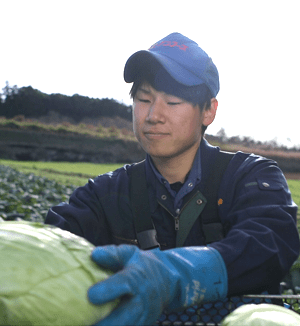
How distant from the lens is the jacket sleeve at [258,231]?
3.91ft

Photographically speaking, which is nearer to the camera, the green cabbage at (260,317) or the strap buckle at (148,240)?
the green cabbage at (260,317)

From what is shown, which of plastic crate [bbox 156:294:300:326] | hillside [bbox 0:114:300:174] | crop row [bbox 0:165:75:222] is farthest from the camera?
hillside [bbox 0:114:300:174]

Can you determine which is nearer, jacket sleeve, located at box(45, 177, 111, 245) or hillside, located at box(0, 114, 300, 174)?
jacket sleeve, located at box(45, 177, 111, 245)

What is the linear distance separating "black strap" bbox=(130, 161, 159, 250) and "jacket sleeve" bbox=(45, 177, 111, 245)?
0.68 feet

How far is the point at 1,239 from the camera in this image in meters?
0.97

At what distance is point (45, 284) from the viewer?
0.87m

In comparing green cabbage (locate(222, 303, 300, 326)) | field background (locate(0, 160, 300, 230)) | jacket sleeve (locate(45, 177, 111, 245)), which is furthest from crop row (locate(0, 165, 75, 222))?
green cabbage (locate(222, 303, 300, 326))

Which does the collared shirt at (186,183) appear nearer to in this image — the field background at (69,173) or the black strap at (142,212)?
the black strap at (142,212)

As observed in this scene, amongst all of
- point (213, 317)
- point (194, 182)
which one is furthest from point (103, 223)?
point (213, 317)

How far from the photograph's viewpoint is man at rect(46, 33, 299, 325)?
117cm

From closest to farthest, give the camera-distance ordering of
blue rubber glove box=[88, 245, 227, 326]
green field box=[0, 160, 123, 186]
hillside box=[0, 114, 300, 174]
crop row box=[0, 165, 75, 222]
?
blue rubber glove box=[88, 245, 227, 326] → crop row box=[0, 165, 75, 222] → green field box=[0, 160, 123, 186] → hillside box=[0, 114, 300, 174]

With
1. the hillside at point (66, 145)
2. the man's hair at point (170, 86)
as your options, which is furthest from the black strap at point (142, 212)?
the hillside at point (66, 145)

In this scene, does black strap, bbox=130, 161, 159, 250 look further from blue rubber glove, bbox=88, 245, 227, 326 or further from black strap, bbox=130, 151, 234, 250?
blue rubber glove, bbox=88, 245, 227, 326

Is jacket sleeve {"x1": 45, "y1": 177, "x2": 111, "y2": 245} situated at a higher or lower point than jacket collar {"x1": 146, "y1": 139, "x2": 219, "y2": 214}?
lower
